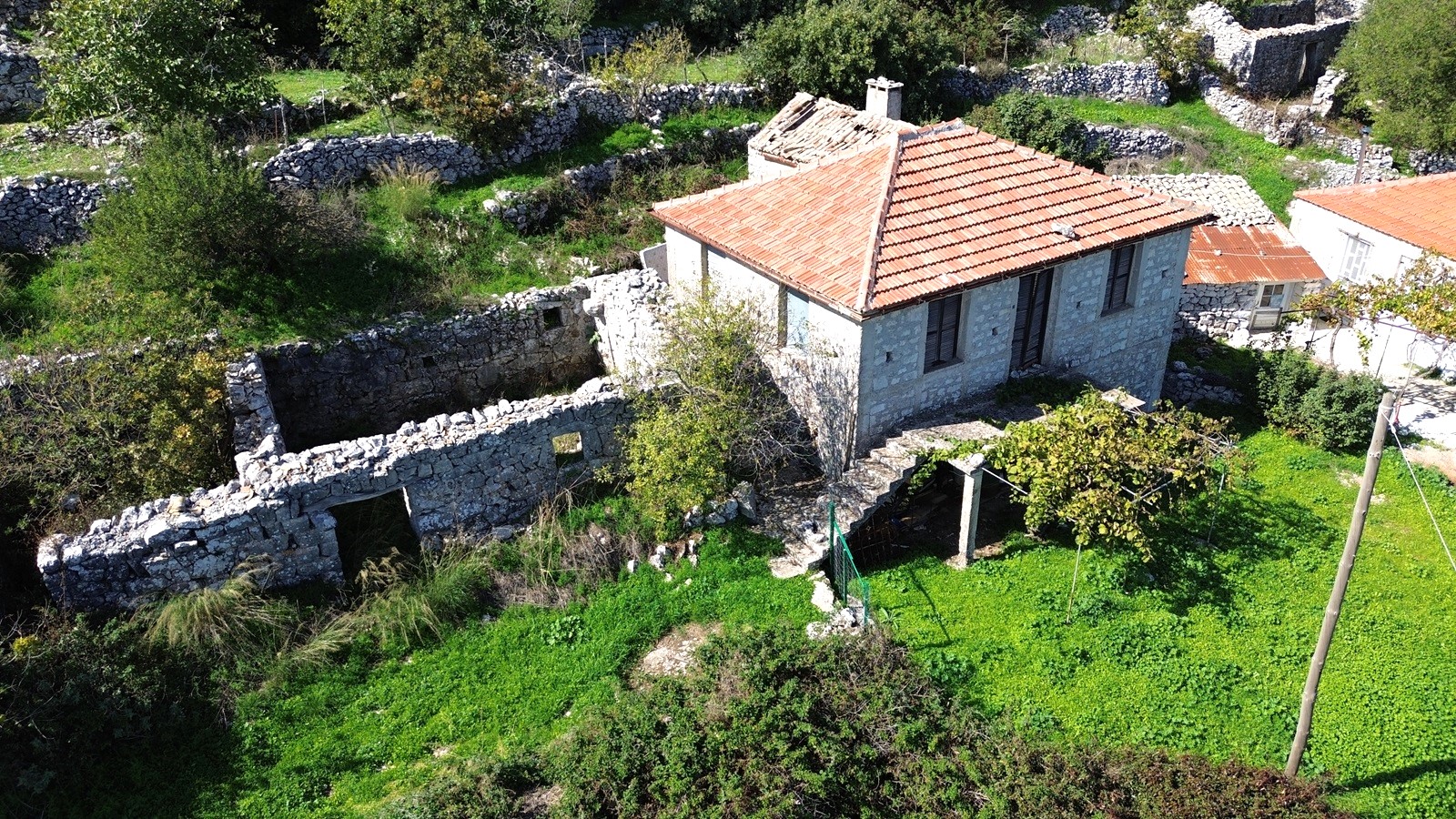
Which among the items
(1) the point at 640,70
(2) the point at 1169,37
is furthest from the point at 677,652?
(2) the point at 1169,37

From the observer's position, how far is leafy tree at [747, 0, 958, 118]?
2577 cm

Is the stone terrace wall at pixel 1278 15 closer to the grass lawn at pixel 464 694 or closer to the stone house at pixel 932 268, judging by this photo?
the stone house at pixel 932 268

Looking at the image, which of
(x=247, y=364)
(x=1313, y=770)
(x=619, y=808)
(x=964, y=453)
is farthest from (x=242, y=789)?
(x=1313, y=770)

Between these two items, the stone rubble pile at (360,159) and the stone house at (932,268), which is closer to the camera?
the stone house at (932,268)

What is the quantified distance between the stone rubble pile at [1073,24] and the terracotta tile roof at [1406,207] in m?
11.5

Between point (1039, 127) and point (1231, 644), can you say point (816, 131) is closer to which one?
point (1039, 127)

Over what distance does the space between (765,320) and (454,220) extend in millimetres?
8242

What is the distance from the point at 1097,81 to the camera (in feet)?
103

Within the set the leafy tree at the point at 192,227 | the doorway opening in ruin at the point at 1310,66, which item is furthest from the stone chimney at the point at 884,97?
the doorway opening in ruin at the point at 1310,66

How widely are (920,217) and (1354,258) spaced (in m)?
14.5

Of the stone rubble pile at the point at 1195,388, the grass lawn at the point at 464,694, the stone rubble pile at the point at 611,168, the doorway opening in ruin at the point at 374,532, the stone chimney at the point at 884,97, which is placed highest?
the stone chimney at the point at 884,97

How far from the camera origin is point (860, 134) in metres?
20.3

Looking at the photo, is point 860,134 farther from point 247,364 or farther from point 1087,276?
point 247,364

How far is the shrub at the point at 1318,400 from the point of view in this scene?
57.3ft
